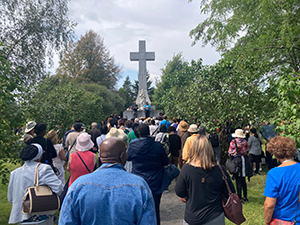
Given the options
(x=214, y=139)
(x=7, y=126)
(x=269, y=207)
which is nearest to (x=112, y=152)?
(x=269, y=207)

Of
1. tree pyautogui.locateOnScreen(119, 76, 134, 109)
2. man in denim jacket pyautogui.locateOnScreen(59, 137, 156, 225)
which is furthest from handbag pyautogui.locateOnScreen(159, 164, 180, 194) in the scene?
tree pyautogui.locateOnScreen(119, 76, 134, 109)

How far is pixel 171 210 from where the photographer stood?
19.5 feet

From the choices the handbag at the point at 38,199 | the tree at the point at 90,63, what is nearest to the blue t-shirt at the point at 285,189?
the handbag at the point at 38,199

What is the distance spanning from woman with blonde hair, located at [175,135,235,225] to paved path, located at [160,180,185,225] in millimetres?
2377

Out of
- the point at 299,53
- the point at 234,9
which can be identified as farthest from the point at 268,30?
the point at 234,9

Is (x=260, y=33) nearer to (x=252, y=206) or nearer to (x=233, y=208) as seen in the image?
(x=252, y=206)

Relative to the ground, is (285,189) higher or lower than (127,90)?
lower

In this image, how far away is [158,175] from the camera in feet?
14.2

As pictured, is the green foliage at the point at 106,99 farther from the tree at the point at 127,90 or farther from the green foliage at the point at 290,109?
Result: the green foliage at the point at 290,109

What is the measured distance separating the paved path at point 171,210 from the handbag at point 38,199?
269 centimetres

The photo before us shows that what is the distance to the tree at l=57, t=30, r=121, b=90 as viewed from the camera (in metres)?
39.8

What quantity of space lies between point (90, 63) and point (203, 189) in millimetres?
40515

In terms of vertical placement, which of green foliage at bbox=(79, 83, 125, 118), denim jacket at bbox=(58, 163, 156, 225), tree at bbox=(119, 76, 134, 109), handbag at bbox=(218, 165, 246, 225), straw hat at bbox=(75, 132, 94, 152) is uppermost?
tree at bbox=(119, 76, 134, 109)

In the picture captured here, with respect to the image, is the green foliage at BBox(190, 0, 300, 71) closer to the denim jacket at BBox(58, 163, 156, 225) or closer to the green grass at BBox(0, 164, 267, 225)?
the green grass at BBox(0, 164, 267, 225)
